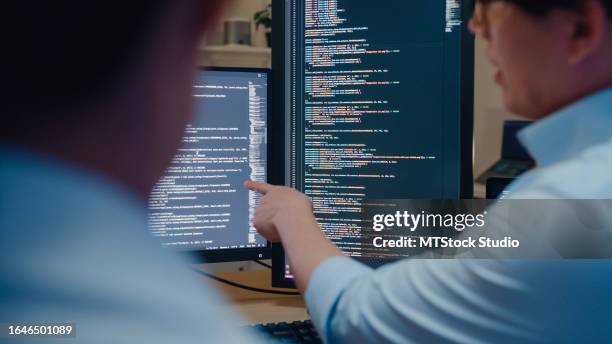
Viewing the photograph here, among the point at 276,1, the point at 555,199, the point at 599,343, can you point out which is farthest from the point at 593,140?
the point at 276,1

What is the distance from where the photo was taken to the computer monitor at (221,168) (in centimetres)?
90

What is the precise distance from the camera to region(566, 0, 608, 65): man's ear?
0.66 metres

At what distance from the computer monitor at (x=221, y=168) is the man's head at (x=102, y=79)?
1.51ft

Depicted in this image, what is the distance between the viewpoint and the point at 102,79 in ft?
1.37

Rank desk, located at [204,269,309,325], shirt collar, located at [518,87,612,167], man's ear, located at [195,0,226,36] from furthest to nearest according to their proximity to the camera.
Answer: desk, located at [204,269,309,325] < shirt collar, located at [518,87,612,167] < man's ear, located at [195,0,226,36]

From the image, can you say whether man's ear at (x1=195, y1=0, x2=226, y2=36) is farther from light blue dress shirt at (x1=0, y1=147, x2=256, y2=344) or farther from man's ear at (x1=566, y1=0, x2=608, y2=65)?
man's ear at (x1=566, y1=0, x2=608, y2=65)

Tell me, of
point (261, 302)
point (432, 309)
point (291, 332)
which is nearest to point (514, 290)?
point (432, 309)

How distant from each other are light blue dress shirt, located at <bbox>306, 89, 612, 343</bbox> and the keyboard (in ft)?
0.41

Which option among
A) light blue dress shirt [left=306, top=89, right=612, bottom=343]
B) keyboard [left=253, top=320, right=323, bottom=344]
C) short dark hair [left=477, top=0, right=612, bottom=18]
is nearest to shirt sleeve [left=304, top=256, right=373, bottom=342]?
light blue dress shirt [left=306, top=89, right=612, bottom=343]

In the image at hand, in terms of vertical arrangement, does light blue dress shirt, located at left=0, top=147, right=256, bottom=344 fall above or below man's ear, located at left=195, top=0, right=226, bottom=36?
below

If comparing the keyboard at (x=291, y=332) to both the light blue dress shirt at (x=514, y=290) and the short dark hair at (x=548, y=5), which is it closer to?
the light blue dress shirt at (x=514, y=290)

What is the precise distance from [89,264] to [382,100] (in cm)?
53

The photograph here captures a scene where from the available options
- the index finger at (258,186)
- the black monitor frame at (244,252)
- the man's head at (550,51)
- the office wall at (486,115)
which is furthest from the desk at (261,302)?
the man's head at (550,51)

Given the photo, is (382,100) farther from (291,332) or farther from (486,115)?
(291,332)
